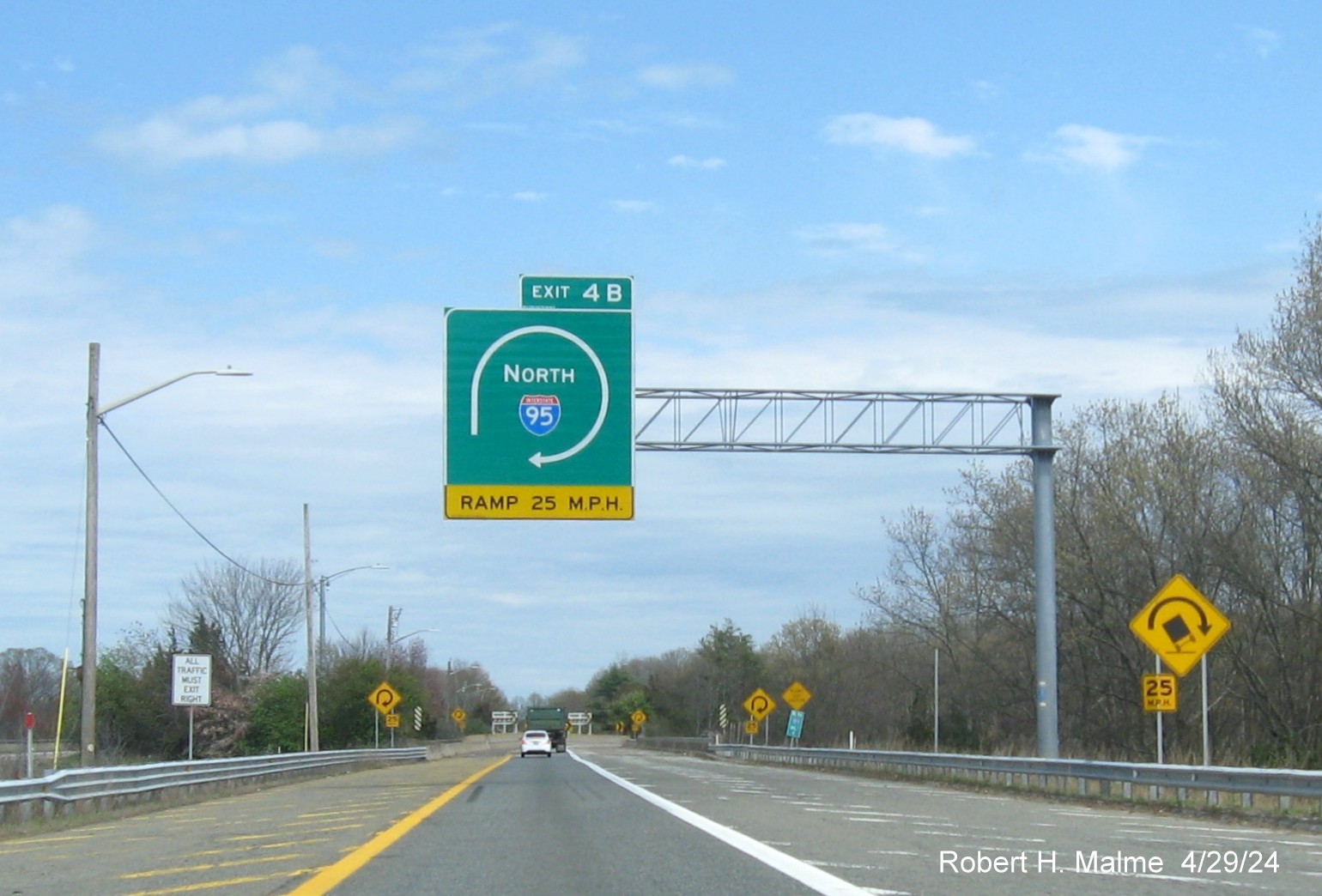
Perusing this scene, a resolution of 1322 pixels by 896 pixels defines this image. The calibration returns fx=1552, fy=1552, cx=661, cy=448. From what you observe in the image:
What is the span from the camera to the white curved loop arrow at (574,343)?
97.6 ft

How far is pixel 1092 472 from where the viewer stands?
49.5 metres

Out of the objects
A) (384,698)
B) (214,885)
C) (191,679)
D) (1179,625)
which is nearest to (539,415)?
(191,679)

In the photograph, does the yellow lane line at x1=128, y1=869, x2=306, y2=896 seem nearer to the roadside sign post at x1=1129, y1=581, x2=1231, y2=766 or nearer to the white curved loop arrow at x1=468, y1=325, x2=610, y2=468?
the roadside sign post at x1=1129, y1=581, x2=1231, y2=766

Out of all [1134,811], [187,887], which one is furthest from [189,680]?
[187,887]

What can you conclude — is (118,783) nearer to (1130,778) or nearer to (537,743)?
(1130,778)

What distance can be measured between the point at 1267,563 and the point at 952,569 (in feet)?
64.3

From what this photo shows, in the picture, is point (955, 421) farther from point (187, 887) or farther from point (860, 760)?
point (187, 887)

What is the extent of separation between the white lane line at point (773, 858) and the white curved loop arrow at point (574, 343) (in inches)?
347

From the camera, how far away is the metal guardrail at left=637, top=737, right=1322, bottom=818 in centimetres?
2148

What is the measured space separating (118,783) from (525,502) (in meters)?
8.74

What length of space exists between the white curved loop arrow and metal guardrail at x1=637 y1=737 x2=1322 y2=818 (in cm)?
1059

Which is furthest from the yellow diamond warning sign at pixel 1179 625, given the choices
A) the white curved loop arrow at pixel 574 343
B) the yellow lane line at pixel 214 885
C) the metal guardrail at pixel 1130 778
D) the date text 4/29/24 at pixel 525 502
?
the yellow lane line at pixel 214 885

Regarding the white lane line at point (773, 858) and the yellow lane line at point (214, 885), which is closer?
the white lane line at point (773, 858)

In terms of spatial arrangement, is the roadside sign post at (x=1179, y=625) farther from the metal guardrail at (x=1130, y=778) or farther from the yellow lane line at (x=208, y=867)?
the yellow lane line at (x=208, y=867)
